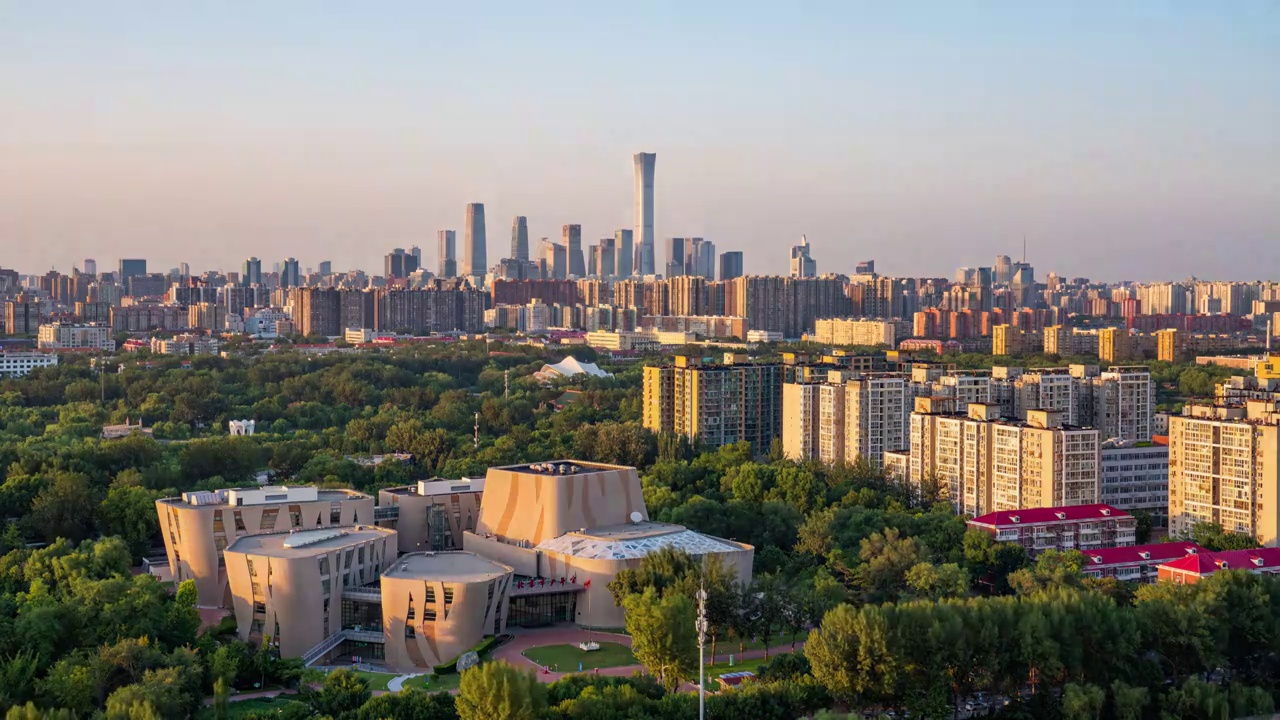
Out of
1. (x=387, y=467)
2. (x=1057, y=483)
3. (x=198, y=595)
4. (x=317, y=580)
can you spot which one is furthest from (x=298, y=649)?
(x=1057, y=483)

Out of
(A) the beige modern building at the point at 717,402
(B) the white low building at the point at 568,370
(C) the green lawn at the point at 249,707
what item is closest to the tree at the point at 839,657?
Answer: (C) the green lawn at the point at 249,707

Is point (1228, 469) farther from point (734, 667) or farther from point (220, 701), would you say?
point (220, 701)

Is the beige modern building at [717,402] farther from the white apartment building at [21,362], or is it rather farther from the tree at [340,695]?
the white apartment building at [21,362]

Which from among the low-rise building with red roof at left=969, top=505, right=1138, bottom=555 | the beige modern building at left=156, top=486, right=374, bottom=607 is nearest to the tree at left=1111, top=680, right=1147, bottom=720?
the low-rise building with red roof at left=969, top=505, right=1138, bottom=555

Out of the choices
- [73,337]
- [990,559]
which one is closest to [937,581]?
[990,559]

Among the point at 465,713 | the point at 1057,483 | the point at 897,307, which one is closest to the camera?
the point at 465,713

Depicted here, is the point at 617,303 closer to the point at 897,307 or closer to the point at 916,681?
the point at 897,307

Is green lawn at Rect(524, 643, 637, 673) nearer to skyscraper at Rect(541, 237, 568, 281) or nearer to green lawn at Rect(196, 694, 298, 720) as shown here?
green lawn at Rect(196, 694, 298, 720)
